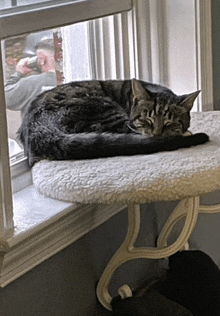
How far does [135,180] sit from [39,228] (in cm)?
24

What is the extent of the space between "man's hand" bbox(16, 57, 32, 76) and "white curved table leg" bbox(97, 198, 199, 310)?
463 millimetres

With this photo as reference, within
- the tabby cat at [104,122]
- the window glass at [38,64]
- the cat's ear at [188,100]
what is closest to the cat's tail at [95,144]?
the tabby cat at [104,122]

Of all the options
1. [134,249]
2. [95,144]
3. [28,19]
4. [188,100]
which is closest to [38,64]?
[28,19]

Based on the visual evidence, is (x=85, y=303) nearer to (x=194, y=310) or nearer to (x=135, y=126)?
(x=194, y=310)

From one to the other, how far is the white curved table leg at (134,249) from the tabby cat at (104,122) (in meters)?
0.18

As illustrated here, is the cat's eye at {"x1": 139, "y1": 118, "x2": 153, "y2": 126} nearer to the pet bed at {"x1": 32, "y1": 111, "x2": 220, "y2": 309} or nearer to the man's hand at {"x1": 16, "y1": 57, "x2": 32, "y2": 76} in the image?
the pet bed at {"x1": 32, "y1": 111, "x2": 220, "y2": 309}

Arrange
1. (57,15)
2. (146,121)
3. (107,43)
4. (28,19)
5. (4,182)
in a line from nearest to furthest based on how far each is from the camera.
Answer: (4,182) < (28,19) < (57,15) < (146,121) < (107,43)

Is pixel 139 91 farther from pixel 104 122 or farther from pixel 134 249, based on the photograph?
pixel 134 249

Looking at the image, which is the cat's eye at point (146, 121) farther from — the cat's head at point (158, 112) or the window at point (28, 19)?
the window at point (28, 19)

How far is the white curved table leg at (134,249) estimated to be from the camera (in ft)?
4.82

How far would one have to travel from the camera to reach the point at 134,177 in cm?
125

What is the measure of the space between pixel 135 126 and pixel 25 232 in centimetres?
54

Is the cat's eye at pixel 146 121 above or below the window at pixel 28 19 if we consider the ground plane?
below

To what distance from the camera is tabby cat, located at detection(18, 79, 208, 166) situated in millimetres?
1433
